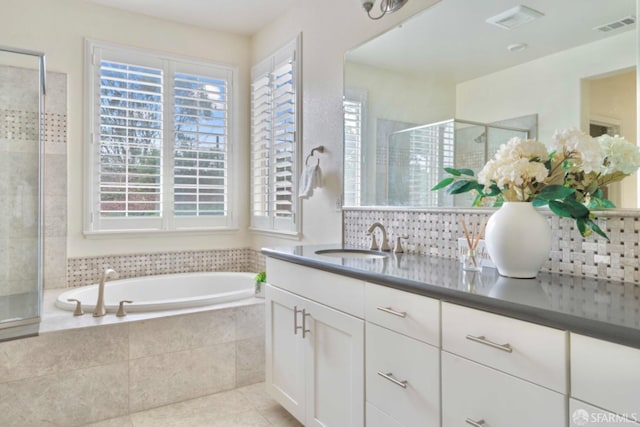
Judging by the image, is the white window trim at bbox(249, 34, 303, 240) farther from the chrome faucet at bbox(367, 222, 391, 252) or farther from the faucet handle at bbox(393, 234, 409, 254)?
the faucet handle at bbox(393, 234, 409, 254)

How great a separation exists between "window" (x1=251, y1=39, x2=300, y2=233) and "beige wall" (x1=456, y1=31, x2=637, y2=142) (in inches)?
63.9

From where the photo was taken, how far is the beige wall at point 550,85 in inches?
53.2

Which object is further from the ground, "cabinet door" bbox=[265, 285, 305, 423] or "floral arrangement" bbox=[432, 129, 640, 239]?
"floral arrangement" bbox=[432, 129, 640, 239]

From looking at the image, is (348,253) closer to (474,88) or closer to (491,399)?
(474,88)

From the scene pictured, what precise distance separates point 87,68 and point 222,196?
146cm

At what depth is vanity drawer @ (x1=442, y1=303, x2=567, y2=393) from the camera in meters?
0.91

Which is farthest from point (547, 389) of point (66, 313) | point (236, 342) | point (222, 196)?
point (222, 196)

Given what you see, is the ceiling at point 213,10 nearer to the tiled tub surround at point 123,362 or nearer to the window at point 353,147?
the window at point 353,147

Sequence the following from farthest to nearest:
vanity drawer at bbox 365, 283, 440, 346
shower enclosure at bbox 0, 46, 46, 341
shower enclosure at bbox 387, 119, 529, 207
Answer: shower enclosure at bbox 0, 46, 46, 341, shower enclosure at bbox 387, 119, 529, 207, vanity drawer at bbox 365, 283, 440, 346

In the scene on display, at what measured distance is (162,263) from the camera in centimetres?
346

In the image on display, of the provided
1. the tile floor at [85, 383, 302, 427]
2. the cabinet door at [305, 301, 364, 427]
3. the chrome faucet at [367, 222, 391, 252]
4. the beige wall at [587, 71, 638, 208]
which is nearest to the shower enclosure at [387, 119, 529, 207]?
the chrome faucet at [367, 222, 391, 252]

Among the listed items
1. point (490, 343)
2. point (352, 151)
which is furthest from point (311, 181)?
point (490, 343)

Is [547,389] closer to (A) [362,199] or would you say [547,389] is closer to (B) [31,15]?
(A) [362,199]

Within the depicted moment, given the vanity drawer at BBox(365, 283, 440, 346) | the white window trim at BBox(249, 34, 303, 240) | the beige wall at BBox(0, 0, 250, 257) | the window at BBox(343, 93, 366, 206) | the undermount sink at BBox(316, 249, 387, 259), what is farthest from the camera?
the white window trim at BBox(249, 34, 303, 240)
